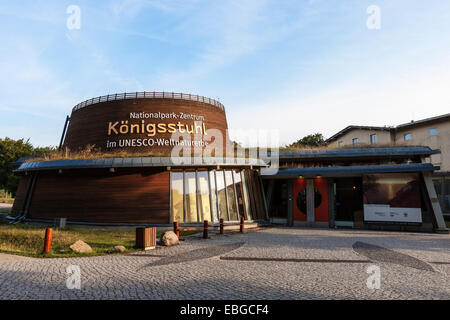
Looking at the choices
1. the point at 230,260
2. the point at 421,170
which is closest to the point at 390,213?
the point at 421,170

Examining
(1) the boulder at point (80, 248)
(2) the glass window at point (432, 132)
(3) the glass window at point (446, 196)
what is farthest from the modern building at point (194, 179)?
(2) the glass window at point (432, 132)

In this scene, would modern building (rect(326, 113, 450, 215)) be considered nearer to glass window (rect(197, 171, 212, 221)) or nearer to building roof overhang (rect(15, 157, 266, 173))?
building roof overhang (rect(15, 157, 266, 173))

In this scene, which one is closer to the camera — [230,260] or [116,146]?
[230,260]

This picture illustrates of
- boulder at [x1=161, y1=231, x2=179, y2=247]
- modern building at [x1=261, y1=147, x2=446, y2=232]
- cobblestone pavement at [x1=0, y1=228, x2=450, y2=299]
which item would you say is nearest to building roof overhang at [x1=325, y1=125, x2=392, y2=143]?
modern building at [x1=261, y1=147, x2=446, y2=232]

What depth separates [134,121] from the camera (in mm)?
23078

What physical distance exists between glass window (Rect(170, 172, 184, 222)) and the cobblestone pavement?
18.2 feet

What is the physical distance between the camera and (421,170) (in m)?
19.6

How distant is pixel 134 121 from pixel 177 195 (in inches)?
331

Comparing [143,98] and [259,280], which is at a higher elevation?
[143,98]

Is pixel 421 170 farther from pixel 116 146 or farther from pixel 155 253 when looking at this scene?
pixel 116 146

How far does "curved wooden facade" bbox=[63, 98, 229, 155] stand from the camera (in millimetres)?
22672

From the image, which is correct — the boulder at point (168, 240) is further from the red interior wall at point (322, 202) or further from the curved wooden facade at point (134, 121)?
the red interior wall at point (322, 202)

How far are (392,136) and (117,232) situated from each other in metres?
35.8

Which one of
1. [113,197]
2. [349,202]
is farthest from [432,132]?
[113,197]
